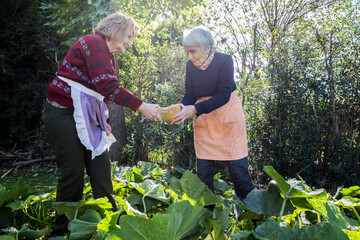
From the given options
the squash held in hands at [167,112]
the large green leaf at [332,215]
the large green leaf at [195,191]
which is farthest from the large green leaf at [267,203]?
the squash held in hands at [167,112]

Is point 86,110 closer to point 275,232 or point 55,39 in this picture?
point 275,232

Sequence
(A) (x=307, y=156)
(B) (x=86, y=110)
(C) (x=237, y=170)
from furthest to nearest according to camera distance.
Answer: (A) (x=307, y=156)
(C) (x=237, y=170)
(B) (x=86, y=110)

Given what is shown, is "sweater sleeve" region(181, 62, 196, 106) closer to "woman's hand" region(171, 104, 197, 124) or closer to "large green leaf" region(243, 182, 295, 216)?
"woman's hand" region(171, 104, 197, 124)

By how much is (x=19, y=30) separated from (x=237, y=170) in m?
7.23

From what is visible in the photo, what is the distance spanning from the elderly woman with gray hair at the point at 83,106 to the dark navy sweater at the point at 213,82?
54cm

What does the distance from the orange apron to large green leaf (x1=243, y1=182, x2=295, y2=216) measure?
659 millimetres

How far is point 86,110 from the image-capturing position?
6.39ft

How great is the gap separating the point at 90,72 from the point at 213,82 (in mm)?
961

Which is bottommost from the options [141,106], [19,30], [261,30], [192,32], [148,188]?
[148,188]

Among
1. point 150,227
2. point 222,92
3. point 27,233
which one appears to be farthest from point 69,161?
point 222,92

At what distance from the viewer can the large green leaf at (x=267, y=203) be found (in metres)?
1.52

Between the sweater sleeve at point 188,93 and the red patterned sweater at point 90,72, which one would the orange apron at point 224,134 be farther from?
the red patterned sweater at point 90,72

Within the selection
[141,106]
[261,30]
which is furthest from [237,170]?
[261,30]

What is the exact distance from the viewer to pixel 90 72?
190cm
